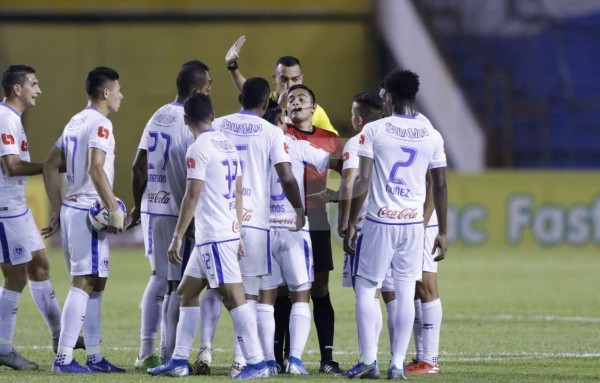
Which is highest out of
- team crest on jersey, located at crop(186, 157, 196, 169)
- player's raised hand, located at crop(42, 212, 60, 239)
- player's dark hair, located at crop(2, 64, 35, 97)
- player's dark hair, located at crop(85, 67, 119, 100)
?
player's dark hair, located at crop(2, 64, 35, 97)

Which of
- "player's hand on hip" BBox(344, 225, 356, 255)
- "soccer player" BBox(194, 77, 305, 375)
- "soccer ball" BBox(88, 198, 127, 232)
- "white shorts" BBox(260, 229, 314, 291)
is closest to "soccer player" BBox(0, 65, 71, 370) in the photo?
"soccer ball" BBox(88, 198, 127, 232)

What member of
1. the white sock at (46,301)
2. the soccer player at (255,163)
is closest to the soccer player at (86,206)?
the white sock at (46,301)

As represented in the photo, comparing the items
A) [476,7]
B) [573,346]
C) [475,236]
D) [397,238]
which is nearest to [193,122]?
[397,238]

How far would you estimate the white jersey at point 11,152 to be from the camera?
9.77m

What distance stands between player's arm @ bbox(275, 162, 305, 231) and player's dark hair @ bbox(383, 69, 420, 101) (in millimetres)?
965

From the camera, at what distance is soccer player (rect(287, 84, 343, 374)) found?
9.66 metres

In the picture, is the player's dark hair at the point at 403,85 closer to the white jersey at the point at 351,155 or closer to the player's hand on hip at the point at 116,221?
the white jersey at the point at 351,155

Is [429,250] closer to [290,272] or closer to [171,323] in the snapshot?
[290,272]

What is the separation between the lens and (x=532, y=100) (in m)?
29.6

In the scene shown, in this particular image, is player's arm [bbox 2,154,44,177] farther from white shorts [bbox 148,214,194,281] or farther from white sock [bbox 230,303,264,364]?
white sock [bbox 230,303,264,364]

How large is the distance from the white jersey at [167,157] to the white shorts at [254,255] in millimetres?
839

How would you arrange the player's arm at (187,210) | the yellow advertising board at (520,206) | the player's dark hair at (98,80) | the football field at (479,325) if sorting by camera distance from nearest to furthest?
the player's arm at (187,210)
the player's dark hair at (98,80)
the football field at (479,325)
the yellow advertising board at (520,206)

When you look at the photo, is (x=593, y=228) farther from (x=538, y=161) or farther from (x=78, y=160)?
(x=78, y=160)

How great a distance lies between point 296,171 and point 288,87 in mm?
1248
